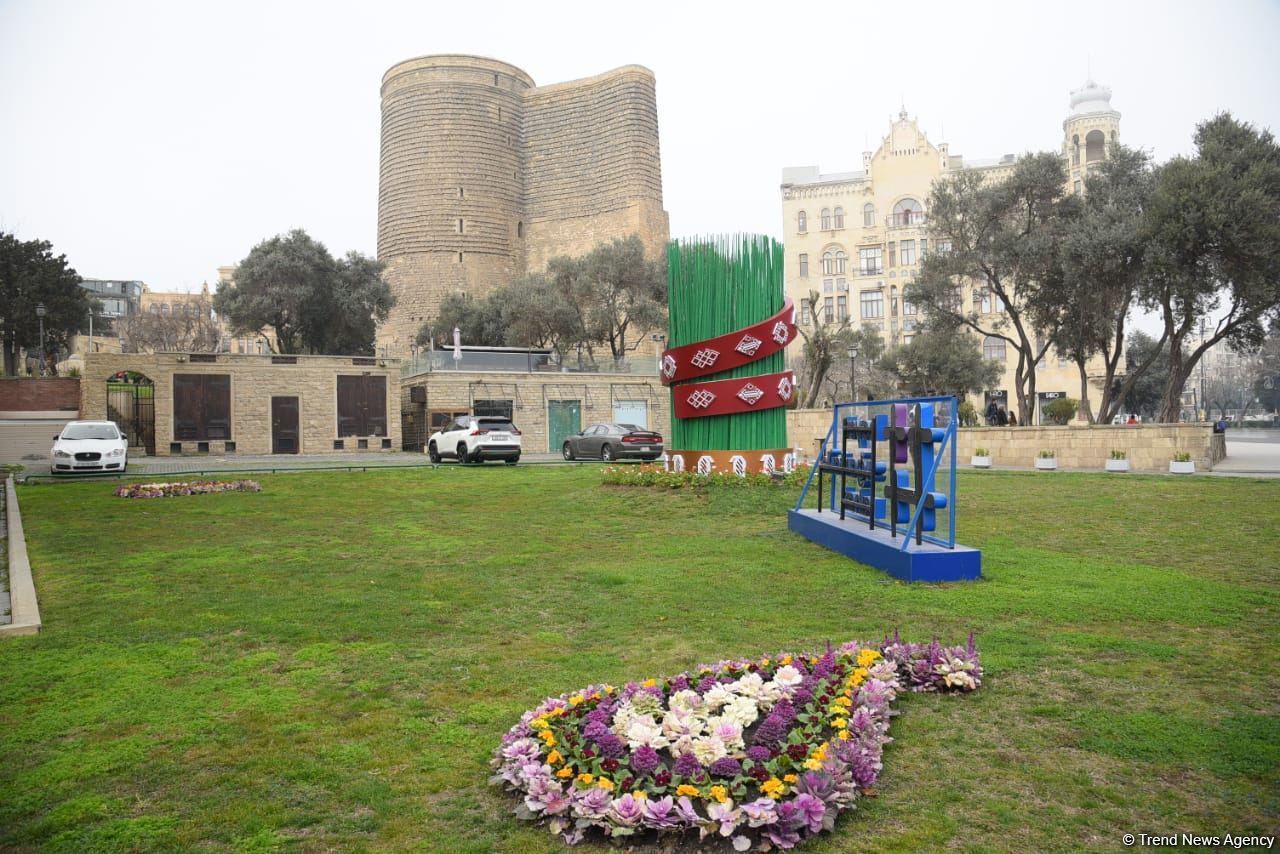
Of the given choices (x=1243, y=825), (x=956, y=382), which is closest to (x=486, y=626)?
(x=1243, y=825)

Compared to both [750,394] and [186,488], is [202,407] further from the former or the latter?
[750,394]

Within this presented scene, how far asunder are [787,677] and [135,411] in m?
38.2

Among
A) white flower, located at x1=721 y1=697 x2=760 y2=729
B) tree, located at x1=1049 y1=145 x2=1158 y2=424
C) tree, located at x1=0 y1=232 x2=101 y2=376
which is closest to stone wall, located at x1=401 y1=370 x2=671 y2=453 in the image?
tree, located at x1=1049 y1=145 x2=1158 y2=424

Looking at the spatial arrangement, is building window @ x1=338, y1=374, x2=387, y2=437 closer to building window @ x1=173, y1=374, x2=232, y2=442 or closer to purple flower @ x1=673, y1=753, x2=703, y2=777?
building window @ x1=173, y1=374, x2=232, y2=442

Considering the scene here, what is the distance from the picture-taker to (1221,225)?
72.1ft

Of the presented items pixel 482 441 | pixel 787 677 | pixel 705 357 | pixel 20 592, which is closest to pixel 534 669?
pixel 787 677

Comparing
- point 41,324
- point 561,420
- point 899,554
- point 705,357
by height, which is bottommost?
point 899,554

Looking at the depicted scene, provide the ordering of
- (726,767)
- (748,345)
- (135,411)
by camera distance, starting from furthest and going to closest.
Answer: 1. (135,411)
2. (748,345)
3. (726,767)

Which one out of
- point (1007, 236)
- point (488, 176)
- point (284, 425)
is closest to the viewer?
point (1007, 236)

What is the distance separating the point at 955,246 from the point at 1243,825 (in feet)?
99.2

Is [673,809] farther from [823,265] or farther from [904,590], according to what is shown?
[823,265]

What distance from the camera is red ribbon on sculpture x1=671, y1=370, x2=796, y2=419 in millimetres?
14875

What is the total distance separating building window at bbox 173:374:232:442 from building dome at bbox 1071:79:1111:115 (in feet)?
228

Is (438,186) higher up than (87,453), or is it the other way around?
(438,186)
